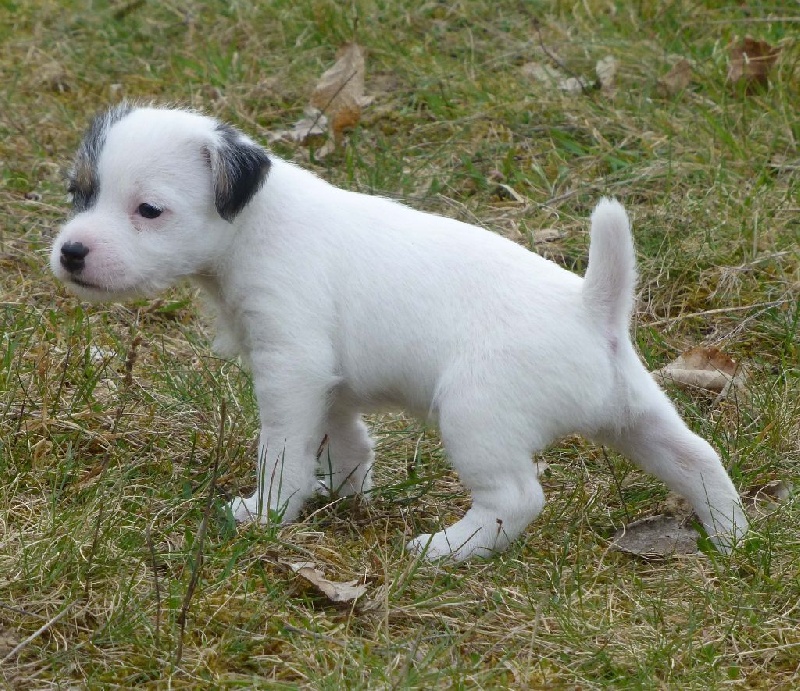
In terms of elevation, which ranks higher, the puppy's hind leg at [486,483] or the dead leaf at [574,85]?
the puppy's hind leg at [486,483]

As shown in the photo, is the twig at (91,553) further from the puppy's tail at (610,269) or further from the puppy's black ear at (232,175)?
the puppy's tail at (610,269)

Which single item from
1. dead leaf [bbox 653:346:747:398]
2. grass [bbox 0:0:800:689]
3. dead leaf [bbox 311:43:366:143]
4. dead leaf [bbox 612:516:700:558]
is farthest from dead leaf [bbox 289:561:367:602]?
dead leaf [bbox 311:43:366:143]

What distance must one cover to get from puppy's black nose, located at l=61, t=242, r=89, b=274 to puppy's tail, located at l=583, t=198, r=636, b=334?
5.29 feet

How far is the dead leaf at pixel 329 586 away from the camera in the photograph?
370 centimetres

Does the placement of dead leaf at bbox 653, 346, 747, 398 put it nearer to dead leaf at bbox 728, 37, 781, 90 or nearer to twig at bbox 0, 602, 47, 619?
dead leaf at bbox 728, 37, 781, 90

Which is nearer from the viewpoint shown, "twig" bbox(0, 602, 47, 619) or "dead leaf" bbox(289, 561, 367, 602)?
"twig" bbox(0, 602, 47, 619)

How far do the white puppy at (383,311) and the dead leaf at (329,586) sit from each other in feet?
0.96

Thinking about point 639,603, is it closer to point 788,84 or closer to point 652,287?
point 652,287

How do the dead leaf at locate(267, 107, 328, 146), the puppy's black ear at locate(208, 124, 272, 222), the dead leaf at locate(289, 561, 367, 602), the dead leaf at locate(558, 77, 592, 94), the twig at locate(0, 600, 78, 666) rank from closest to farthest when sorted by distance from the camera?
the twig at locate(0, 600, 78, 666)
the dead leaf at locate(289, 561, 367, 602)
the puppy's black ear at locate(208, 124, 272, 222)
the dead leaf at locate(267, 107, 328, 146)
the dead leaf at locate(558, 77, 592, 94)

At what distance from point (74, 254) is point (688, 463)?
214 cm

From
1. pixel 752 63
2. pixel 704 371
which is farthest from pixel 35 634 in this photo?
pixel 752 63

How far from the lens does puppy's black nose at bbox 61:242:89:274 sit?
391 cm

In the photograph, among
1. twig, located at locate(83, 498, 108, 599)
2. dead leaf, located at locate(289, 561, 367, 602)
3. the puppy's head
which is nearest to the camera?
twig, located at locate(83, 498, 108, 599)

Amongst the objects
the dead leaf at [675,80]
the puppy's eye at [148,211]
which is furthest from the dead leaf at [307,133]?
the puppy's eye at [148,211]
